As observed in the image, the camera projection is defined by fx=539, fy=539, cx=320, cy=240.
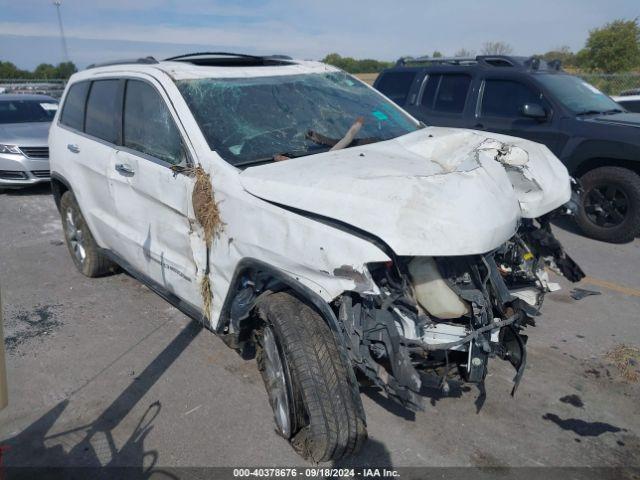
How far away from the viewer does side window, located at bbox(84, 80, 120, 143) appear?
4109mm

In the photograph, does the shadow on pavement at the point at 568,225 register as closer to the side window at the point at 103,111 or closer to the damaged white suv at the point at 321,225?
the damaged white suv at the point at 321,225

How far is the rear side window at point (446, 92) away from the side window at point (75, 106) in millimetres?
4685

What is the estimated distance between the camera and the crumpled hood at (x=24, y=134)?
28.0ft

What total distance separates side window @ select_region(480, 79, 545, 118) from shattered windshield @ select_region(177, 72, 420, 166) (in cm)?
332

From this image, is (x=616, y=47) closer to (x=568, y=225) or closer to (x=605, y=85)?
(x=605, y=85)

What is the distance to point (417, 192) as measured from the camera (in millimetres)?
2516

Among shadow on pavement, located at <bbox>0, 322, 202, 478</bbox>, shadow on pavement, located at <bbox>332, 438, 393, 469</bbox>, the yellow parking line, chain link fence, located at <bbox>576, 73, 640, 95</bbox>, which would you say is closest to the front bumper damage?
shadow on pavement, located at <bbox>332, 438, 393, 469</bbox>

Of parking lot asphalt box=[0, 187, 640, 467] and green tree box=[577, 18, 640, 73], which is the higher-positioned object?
green tree box=[577, 18, 640, 73]

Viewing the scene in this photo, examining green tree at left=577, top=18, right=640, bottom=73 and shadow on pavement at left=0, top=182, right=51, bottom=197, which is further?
green tree at left=577, top=18, right=640, bottom=73

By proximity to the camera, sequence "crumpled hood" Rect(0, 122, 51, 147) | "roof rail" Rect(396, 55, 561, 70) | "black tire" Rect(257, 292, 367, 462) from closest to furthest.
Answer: "black tire" Rect(257, 292, 367, 462) < "roof rail" Rect(396, 55, 561, 70) < "crumpled hood" Rect(0, 122, 51, 147)

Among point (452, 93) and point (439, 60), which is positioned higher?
point (439, 60)

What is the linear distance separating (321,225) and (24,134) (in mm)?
8056

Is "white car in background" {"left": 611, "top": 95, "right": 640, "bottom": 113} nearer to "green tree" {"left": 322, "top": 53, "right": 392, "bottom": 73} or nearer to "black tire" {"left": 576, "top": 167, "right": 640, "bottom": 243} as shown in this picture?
"black tire" {"left": 576, "top": 167, "right": 640, "bottom": 243}

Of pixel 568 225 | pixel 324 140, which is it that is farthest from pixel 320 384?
pixel 568 225
